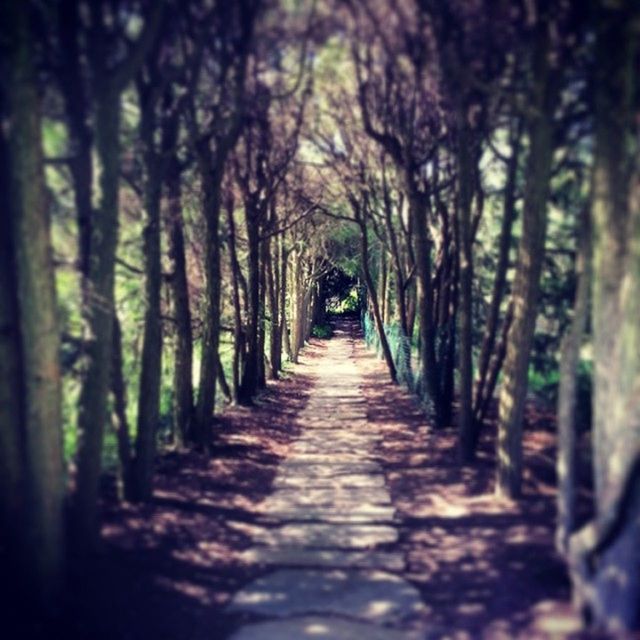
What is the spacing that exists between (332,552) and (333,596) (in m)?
0.99

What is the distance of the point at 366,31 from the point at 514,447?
232 inches

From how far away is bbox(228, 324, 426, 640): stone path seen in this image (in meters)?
5.26

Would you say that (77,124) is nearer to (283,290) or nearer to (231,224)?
(231,224)

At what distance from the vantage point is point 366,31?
917 cm

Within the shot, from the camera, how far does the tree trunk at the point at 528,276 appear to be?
21.7ft

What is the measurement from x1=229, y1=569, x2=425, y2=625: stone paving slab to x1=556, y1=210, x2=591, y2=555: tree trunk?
138 cm

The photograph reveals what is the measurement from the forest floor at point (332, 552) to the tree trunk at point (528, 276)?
1.34 feet

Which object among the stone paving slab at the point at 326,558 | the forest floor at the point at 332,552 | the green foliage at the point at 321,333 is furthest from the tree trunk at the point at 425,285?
the green foliage at the point at 321,333

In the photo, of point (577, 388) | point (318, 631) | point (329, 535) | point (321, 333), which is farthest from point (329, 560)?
point (321, 333)

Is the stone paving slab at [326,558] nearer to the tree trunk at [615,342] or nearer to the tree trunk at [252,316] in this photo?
the tree trunk at [615,342]

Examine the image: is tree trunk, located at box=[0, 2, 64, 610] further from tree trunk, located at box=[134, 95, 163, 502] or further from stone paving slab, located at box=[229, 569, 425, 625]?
tree trunk, located at box=[134, 95, 163, 502]

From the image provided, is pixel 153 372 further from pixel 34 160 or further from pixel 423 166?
pixel 423 166

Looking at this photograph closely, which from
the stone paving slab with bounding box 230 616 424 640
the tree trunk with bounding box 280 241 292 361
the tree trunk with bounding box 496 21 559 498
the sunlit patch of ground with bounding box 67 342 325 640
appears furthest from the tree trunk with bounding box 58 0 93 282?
the tree trunk with bounding box 280 241 292 361

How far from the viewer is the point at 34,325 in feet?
15.8
